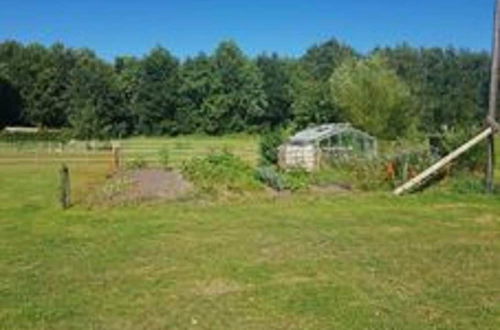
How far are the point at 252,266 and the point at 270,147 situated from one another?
26243 mm

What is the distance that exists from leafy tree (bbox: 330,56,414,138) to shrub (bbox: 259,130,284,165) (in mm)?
6338

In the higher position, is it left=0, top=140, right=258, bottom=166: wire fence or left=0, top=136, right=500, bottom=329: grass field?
left=0, top=140, right=258, bottom=166: wire fence

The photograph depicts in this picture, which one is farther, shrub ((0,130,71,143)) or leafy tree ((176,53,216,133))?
leafy tree ((176,53,216,133))

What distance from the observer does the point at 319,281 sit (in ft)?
36.8

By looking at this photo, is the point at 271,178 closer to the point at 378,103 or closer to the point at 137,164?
the point at 137,164

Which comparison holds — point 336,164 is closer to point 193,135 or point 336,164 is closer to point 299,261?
point 299,261

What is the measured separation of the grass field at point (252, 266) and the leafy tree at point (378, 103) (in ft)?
74.1

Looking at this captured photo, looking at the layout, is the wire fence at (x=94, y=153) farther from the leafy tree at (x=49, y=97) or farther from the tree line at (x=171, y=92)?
the leafy tree at (x=49, y=97)

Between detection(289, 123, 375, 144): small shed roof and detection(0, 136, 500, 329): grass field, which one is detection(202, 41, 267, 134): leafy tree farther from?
detection(0, 136, 500, 329): grass field

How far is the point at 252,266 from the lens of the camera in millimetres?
12273

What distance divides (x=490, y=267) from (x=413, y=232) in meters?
3.73

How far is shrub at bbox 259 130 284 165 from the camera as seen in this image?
37688 millimetres

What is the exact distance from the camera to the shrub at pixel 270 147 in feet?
124

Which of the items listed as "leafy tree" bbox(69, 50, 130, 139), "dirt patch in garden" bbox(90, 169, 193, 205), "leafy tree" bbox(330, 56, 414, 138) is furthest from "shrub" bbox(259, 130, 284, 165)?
"leafy tree" bbox(69, 50, 130, 139)
